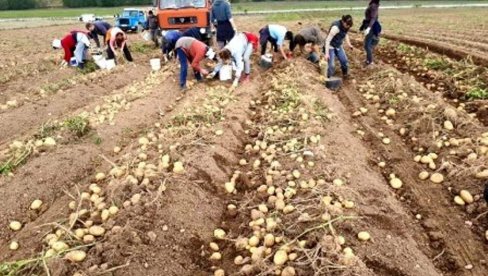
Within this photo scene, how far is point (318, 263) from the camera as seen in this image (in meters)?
3.88

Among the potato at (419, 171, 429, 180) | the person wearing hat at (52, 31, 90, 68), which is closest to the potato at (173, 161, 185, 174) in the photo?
the potato at (419, 171, 429, 180)

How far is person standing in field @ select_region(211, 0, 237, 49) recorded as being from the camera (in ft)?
36.4

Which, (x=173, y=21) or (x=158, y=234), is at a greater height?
(x=173, y=21)

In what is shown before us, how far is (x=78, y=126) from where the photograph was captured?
7.35 m

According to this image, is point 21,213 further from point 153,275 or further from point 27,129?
point 27,129

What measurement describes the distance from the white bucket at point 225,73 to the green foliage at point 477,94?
4.68m

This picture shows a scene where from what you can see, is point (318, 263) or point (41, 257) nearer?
point (318, 263)

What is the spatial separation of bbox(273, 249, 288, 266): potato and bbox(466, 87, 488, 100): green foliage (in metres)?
5.57

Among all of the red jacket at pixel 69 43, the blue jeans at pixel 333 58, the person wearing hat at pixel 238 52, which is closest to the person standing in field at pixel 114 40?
the red jacket at pixel 69 43

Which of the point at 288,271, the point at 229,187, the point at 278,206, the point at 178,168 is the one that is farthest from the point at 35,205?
the point at 288,271

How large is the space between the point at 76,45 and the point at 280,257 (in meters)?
11.1

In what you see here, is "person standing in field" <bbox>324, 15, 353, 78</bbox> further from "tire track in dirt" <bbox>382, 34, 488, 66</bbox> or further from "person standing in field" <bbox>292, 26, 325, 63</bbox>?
"tire track in dirt" <bbox>382, 34, 488, 66</bbox>

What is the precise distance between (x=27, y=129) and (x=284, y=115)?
4.78 metres

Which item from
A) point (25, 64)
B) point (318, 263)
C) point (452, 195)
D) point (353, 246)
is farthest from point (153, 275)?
point (25, 64)
